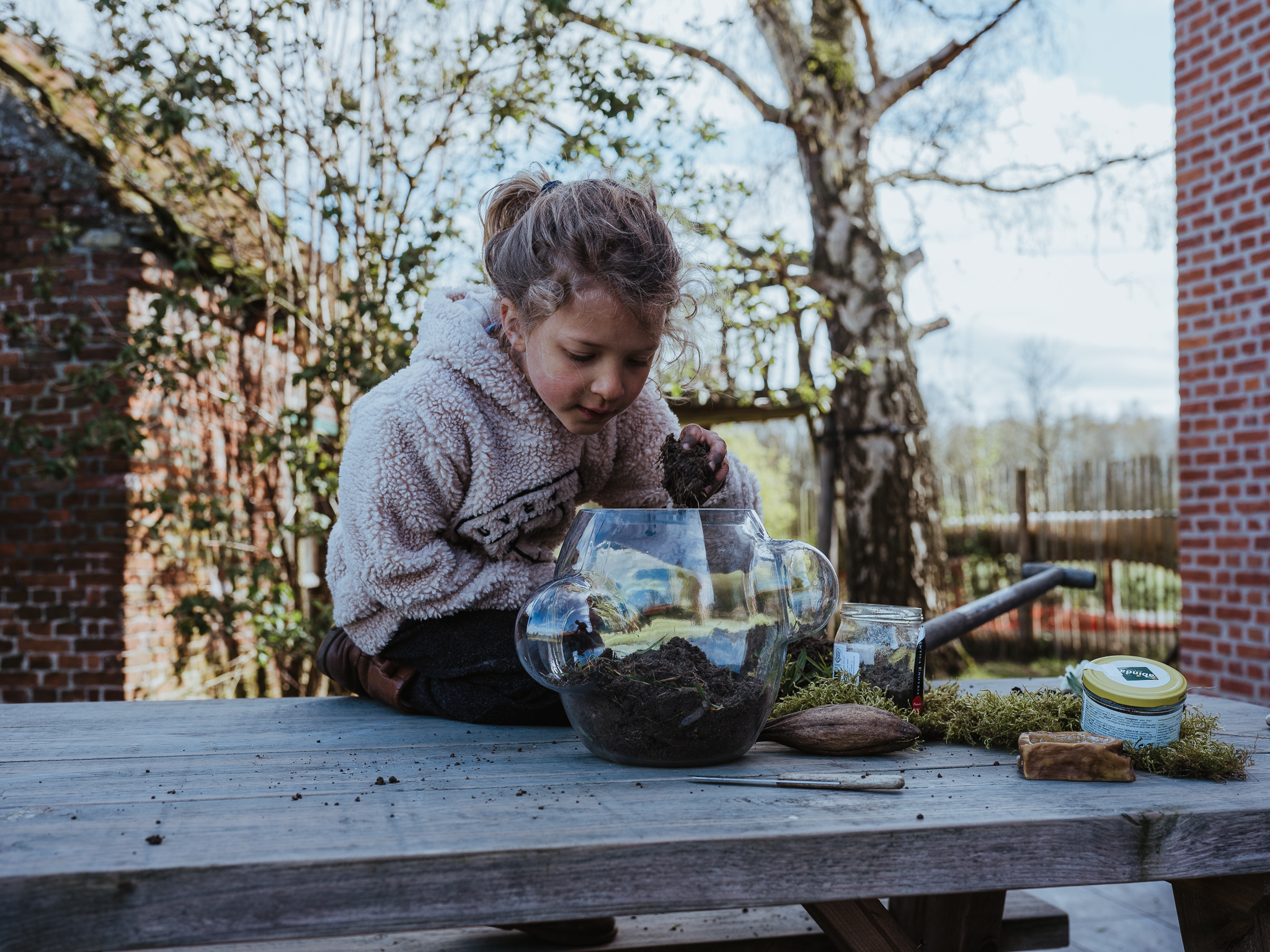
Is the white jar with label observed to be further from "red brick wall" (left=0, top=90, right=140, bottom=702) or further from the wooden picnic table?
"red brick wall" (left=0, top=90, right=140, bottom=702)

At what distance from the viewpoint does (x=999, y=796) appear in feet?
3.44

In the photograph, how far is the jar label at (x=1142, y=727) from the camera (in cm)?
122

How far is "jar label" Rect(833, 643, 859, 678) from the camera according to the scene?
1.47m

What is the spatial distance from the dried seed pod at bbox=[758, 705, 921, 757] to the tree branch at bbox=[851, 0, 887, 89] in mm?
6226

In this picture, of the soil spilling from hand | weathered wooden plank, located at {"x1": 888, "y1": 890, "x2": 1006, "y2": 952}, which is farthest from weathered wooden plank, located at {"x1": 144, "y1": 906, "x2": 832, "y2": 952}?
the soil spilling from hand

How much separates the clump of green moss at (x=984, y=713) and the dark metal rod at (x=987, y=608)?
0.37 metres

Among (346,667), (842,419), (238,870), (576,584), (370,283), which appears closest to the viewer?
(238,870)

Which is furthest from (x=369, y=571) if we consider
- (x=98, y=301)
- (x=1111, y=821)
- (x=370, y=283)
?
(x=98, y=301)

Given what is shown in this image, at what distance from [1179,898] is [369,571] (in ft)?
4.15

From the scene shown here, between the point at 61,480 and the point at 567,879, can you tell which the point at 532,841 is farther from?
the point at 61,480

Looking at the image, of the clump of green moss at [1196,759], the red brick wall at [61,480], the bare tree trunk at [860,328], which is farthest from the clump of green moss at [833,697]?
the bare tree trunk at [860,328]

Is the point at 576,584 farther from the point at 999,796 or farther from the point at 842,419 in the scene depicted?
the point at 842,419

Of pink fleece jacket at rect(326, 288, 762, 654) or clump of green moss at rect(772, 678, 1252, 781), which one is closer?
clump of green moss at rect(772, 678, 1252, 781)

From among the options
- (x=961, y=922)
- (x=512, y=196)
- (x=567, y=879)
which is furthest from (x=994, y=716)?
(x=512, y=196)
